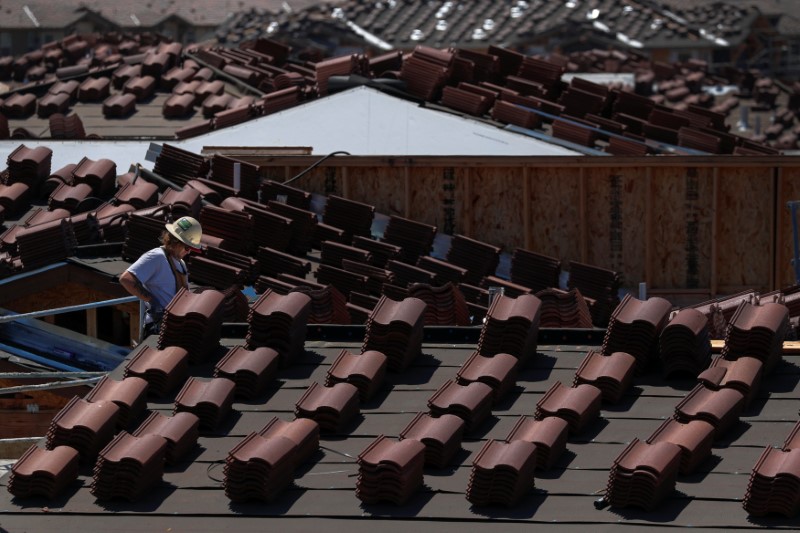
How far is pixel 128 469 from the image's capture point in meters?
9.19

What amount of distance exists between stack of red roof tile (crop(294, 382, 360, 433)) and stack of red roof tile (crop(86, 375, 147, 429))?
40.8 inches

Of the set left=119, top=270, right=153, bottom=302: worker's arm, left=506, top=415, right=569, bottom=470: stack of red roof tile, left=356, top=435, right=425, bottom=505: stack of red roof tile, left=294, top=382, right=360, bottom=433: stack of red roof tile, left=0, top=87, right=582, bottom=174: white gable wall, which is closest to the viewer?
left=356, top=435, right=425, bottom=505: stack of red roof tile

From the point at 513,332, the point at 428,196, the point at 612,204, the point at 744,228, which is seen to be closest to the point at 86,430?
the point at 513,332

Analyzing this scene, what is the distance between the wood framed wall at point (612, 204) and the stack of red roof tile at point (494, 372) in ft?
41.2

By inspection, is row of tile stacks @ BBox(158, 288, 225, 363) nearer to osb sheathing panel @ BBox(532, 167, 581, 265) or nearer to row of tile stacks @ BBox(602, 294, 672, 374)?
row of tile stacks @ BBox(602, 294, 672, 374)

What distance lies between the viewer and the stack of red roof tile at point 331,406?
988cm

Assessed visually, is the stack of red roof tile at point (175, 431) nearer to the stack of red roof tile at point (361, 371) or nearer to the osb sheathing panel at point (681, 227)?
the stack of red roof tile at point (361, 371)

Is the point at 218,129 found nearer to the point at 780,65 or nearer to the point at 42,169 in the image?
the point at 42,169

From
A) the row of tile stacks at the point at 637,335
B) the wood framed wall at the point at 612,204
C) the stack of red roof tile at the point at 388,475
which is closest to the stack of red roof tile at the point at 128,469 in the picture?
the stack of red roof tile at the point at 388,475

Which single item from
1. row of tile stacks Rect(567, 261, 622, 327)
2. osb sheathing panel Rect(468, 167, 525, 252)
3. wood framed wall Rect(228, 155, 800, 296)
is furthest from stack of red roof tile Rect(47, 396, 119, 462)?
osb sheathing panel Rect(468, 167, 525, 252)

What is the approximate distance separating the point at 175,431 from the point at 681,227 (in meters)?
14.7

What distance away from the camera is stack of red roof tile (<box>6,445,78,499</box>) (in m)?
9.26

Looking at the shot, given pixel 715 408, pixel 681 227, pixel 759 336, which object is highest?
pixel 759 336

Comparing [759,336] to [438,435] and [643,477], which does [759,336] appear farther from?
[438,435]
